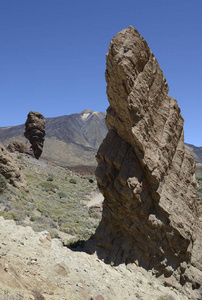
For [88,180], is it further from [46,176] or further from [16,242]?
[16,242]

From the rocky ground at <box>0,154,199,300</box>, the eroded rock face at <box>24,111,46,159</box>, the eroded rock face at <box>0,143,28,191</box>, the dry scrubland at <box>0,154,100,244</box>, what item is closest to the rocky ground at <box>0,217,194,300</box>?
the rocky ground at <box>0,154,199,300</box>

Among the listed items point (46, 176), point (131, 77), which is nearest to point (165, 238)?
point (131, 77)

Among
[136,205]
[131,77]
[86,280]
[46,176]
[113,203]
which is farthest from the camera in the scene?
[46,176]

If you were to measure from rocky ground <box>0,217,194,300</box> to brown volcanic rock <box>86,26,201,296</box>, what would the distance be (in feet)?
2.61

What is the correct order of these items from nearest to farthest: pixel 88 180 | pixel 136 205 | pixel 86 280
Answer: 1. pixel 86 280
2. pixel 136 205
3. pixel 88 180

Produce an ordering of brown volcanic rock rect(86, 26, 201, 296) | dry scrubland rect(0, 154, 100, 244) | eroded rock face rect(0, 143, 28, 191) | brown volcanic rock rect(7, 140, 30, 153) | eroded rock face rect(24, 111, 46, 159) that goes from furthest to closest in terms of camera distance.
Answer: brown volcanic rock rect(7, 140, 30, 153) < eroded rock face rect(24, 111, 46, 159) < eroded rock face rect(0, 143, 28, 191) < dry scrubland rect(0, 154, 100, 244) < brown volcanic rock rect(86, 26, 201, 296)

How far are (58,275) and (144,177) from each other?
558 centimetres

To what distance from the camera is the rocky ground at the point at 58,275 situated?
22.5 ft

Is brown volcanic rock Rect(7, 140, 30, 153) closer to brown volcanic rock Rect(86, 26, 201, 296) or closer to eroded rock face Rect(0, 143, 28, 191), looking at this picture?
eroded rock face Rect(0, 143, 28, 191)

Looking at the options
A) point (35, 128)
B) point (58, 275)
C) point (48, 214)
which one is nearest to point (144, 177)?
point (58, 275)

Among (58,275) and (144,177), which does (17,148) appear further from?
(58,275)

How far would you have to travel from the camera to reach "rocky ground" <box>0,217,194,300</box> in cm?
687

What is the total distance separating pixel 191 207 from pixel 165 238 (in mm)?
2197

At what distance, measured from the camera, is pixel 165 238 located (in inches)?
463
